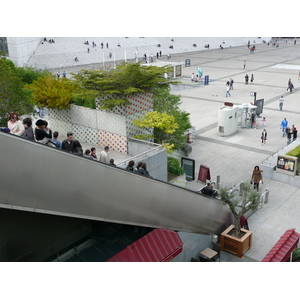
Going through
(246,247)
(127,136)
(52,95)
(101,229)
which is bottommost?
(246,247)

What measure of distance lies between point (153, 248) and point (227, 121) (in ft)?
49.9

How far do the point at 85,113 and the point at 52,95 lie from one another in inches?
62.4

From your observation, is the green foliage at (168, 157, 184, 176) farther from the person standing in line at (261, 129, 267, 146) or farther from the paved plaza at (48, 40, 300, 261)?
the person standing in line at (261, 129, 267, 146)

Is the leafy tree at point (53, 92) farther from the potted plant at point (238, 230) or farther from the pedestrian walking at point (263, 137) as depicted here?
the pedestrian walking at point (263, 137)

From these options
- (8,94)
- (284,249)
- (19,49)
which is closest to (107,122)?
(8,94)

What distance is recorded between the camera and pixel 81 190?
6.55m

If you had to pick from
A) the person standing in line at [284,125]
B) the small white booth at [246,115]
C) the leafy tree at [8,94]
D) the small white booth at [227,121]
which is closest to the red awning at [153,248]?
the leafy tree at [8,94]

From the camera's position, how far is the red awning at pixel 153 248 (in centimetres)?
864

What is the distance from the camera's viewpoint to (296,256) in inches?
426

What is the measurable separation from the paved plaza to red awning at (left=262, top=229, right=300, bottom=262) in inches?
45.5

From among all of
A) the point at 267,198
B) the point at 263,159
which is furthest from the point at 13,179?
the point at 263,159

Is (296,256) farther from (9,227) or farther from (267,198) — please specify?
(9,227)

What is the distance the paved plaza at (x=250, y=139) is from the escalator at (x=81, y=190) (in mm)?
4163

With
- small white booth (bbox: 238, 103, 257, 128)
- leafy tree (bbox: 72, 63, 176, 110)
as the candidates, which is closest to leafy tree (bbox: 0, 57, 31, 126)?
A: leafy tree (bbox: 72, 63, 176, 110)
